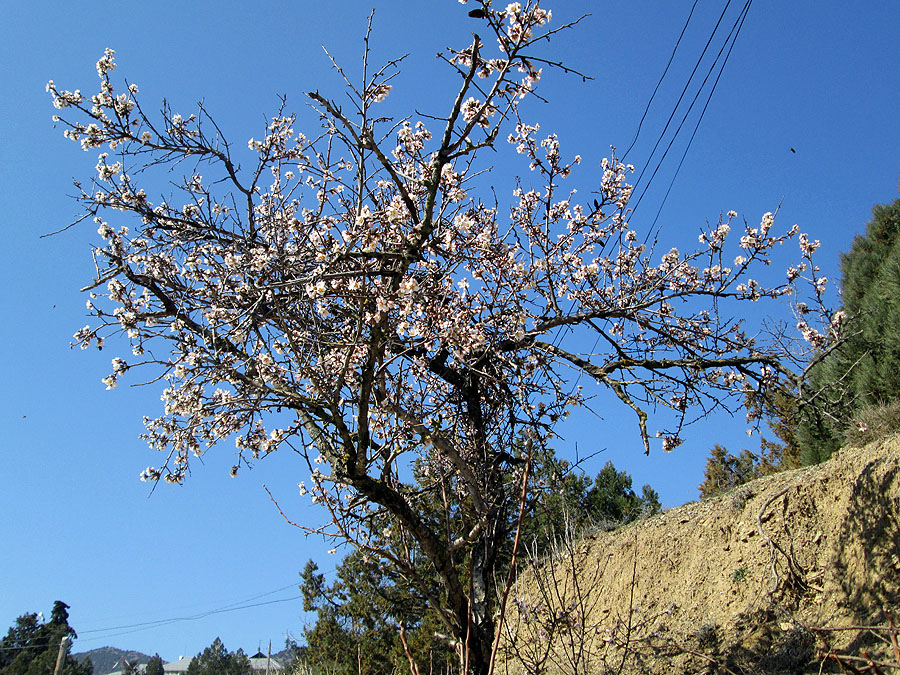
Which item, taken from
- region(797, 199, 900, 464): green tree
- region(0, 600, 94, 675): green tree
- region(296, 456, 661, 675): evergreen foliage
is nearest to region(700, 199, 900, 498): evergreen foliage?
region(797, 199, 900, 464): green tree

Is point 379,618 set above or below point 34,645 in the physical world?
below

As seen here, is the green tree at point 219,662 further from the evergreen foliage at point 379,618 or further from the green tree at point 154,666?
the evergreen foliage at point 379,618

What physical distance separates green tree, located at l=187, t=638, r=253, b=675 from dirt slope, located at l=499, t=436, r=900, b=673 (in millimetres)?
47991

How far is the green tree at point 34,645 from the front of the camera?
36.4 metres

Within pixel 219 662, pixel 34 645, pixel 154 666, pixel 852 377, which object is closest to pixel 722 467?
pixel 852 377

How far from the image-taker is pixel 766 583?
20.0ft

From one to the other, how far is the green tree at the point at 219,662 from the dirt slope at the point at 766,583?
48.0 metres

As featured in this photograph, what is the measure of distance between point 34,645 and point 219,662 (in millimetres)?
17681

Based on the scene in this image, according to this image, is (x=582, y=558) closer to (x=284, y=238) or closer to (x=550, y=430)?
(x=550, y=430)

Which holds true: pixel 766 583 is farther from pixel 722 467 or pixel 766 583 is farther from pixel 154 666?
pixel 154 666

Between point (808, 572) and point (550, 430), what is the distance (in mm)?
3021

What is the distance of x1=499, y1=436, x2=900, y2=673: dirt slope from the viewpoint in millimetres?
5012

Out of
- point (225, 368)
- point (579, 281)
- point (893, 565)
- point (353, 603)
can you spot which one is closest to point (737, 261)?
point (579, 281)

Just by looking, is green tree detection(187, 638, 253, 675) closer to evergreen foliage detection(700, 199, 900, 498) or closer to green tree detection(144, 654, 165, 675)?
green tree detection(144, 654, 165, 675)
